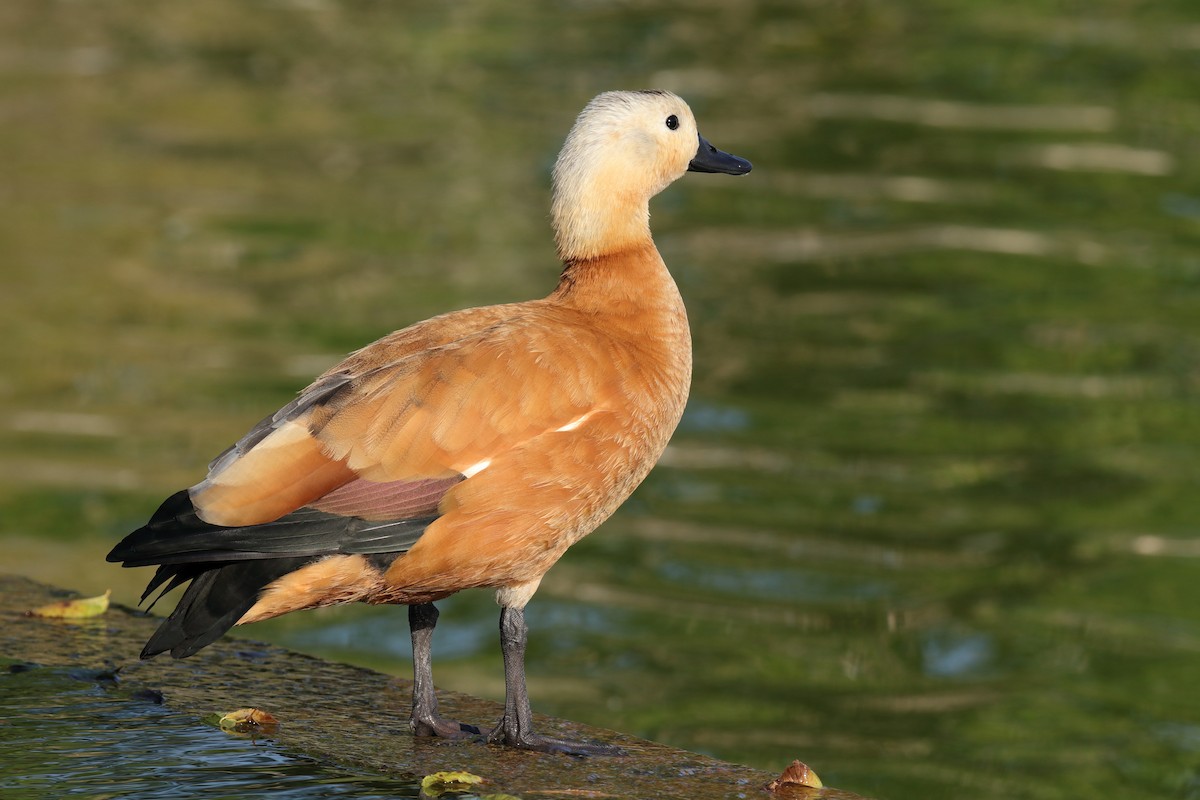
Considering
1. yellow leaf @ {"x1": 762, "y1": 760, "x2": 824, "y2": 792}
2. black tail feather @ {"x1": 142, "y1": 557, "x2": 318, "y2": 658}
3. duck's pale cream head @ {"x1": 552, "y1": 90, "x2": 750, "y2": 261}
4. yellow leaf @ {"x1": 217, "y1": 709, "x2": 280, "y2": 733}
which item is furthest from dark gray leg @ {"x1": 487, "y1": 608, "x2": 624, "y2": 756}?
duck's pale cream head @ {"x1": 552, "y1": 90, "x2": 750, "y2": 261}

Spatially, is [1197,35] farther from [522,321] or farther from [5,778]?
[5,778]

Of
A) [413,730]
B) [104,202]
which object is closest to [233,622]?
[413,730]

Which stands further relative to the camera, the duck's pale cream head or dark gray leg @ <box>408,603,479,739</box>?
the duck's pale cream head

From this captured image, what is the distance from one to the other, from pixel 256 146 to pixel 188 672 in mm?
14733

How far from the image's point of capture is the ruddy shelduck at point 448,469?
5.09m

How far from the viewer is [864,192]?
19.1m

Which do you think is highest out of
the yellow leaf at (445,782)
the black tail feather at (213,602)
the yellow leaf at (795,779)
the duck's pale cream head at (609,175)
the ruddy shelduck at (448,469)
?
the duck's pale cream head at (609,175)

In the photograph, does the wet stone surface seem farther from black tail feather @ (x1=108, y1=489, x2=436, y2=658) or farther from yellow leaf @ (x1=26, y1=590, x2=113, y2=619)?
black tail feather @ (x1=108, y1=489, x2=436, y2=658)

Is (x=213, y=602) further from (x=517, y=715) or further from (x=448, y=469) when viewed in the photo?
(x=517, y=715)

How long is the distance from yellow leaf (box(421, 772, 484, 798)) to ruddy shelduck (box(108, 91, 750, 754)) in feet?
1.95

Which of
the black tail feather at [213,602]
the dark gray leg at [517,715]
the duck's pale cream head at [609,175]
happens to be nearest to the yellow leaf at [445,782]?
the dark gray leg at [517,715]

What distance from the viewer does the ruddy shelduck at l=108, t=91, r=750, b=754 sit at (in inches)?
200

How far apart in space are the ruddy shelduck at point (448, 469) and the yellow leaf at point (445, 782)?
1.95 feet

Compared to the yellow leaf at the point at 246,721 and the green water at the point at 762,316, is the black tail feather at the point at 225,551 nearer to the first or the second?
the yellow leaf at the point at 246,721
